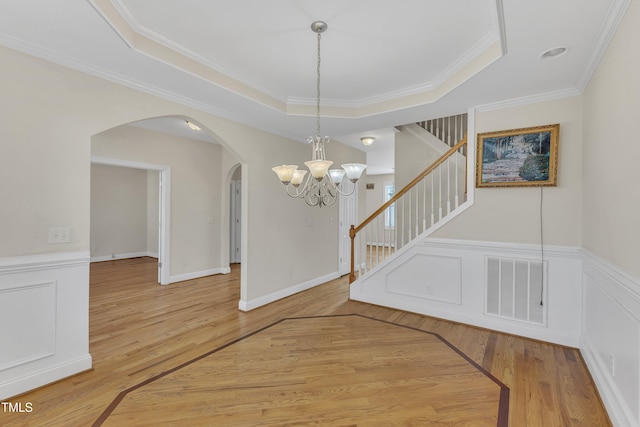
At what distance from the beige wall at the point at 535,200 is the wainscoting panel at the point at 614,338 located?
48 cm

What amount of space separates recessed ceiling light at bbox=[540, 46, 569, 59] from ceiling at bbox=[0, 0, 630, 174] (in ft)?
0.15

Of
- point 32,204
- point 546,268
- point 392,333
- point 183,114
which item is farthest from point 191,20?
point 546,268

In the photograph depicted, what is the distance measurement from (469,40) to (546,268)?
2300 millimetres

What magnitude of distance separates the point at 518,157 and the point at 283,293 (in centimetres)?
341

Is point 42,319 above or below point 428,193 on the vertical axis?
below

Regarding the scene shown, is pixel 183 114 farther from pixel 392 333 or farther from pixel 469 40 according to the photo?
pixel 392 333

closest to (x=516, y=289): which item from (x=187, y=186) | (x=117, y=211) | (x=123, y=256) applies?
(x=187, y=186)

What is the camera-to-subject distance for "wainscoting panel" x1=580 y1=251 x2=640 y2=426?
1.55 m

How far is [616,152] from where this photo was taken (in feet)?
6.06

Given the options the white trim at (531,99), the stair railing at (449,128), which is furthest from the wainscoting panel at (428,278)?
the stair railing at (449,128)

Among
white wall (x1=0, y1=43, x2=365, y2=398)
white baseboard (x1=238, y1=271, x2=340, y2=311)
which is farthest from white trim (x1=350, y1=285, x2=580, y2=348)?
white wall (x1=0, y1=43, x2=365, y2=398)

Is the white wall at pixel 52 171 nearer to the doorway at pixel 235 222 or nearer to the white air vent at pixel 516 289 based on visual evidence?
the white air vent at pixel 516 289

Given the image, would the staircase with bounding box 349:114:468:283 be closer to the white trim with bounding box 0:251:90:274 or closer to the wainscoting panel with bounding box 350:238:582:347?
the wainscoting panel with bounding box 350:238:582:347

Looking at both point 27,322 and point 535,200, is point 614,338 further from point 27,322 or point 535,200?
point 27,322
